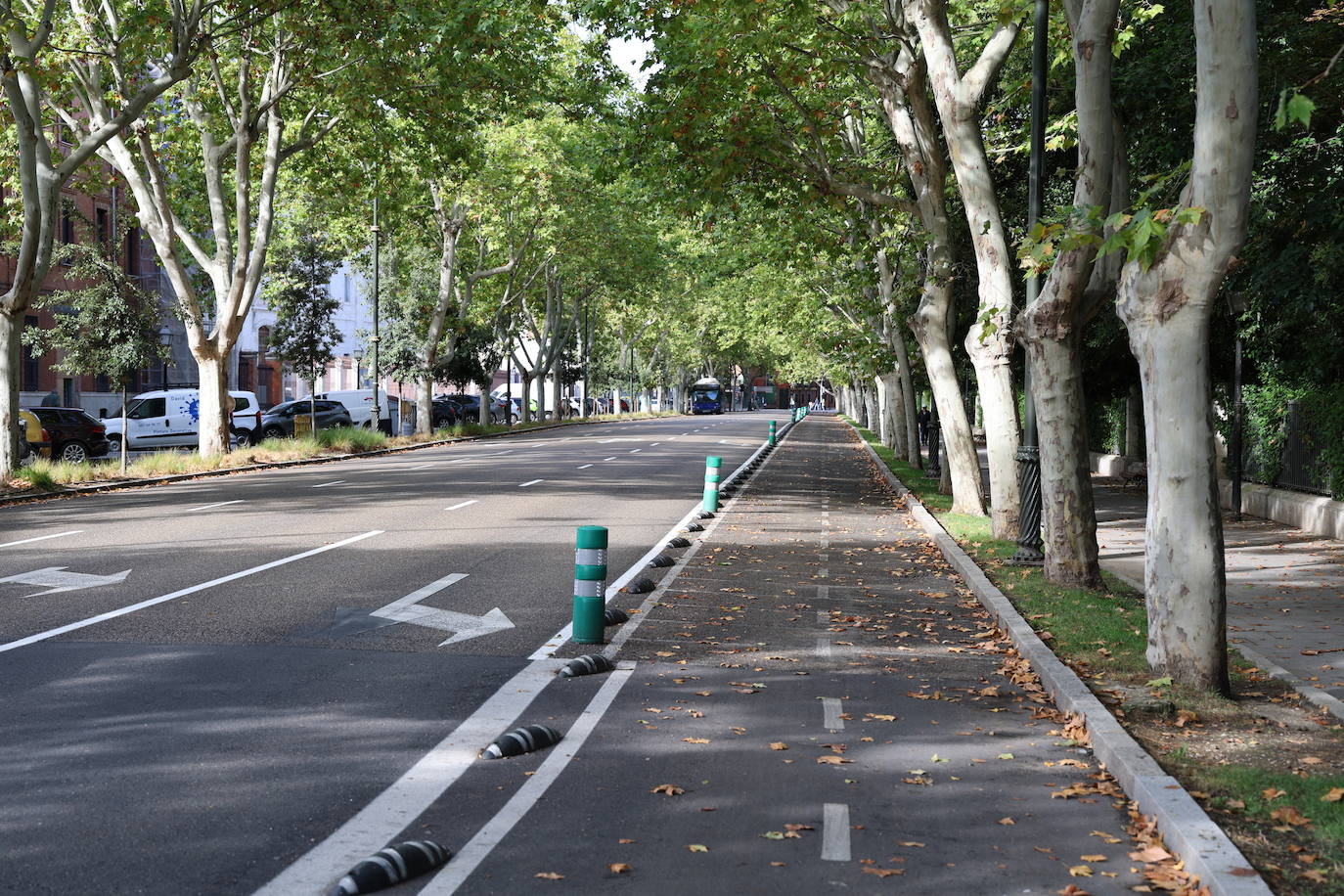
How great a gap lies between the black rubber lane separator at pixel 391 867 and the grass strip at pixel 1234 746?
120 inches

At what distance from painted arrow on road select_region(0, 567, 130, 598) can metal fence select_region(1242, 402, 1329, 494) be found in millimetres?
15359

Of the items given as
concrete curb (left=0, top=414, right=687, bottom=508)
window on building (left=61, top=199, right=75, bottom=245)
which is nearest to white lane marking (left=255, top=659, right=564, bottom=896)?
concrete curb (left=0, top=414, right=687, bottom=508)

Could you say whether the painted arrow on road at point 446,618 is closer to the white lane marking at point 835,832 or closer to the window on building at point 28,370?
the white lane marking at point 835,832

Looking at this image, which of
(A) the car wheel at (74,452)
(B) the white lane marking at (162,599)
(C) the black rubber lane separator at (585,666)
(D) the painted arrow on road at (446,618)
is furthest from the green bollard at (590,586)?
(A) the car wheel at (74,452)

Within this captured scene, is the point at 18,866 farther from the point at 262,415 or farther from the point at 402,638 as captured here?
the point at 262,415

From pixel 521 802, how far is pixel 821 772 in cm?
150

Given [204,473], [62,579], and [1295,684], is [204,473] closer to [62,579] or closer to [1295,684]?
[62,579]

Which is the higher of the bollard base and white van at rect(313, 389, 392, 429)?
white van at rect(313, 389, 392, 429)

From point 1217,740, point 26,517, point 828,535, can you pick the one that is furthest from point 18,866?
→ point 26,517

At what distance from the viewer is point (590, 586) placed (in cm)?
963

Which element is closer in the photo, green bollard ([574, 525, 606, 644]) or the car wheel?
green bollard ([574, 525, 606, 644])

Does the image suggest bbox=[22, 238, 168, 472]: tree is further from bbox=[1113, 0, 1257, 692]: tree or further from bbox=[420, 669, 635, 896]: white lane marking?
bbox=[1113, 0, 1257, 692]: tree

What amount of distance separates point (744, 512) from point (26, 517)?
10.2m

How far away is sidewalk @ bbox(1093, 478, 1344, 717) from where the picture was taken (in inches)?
375
